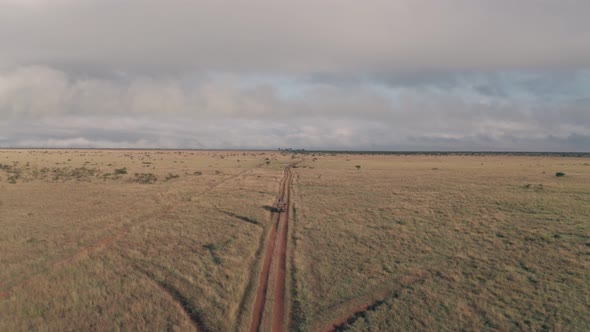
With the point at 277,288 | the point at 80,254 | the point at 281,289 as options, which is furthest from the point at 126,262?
the point at 281,289

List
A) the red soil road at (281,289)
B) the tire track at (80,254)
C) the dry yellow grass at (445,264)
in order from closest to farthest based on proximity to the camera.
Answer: the red soil road at (281,289) < the dry yellow grass at (445,264) < the tire track at (80,254)

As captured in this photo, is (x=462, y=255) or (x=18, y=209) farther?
(x=18, y=209)

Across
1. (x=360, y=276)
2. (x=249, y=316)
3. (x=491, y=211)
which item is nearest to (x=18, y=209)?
(x=249, y=316)

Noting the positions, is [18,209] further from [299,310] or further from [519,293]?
[519,293]

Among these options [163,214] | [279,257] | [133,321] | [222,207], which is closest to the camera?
[133,321]

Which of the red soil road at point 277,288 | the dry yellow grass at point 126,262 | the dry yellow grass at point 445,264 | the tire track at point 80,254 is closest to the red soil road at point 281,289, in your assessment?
the red soil road at point 277,288

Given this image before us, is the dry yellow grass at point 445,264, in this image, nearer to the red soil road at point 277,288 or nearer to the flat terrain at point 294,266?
the flat terrain at point 294,266
